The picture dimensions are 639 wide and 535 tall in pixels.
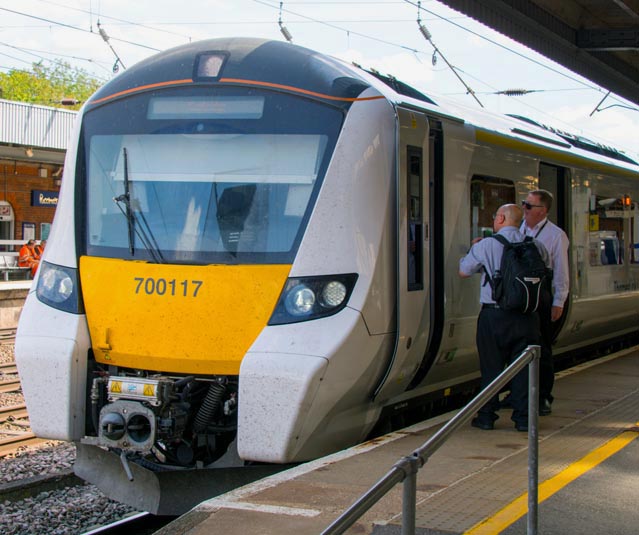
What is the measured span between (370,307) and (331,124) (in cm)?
118

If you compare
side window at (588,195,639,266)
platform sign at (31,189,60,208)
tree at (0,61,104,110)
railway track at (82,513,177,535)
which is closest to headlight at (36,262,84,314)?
railway track at (82,513,177,535)

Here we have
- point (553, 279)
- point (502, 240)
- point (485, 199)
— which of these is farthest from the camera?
point (485, 199)

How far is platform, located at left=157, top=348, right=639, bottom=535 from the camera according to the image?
4.48m

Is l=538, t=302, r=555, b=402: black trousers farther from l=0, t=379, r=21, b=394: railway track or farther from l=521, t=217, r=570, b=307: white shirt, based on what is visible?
l=0, t=379, r=21, b=394: railway track

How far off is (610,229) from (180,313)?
7.26 metres

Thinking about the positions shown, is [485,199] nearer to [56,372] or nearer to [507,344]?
[507,344]

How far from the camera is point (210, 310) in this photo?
572 cm

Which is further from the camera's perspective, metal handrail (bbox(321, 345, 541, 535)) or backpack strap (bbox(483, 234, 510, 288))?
backpack strap (bbox(483, 234, 510, 288))

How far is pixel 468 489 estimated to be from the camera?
5.05 meters

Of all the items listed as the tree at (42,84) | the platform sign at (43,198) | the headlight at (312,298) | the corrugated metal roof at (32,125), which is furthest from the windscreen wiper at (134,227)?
the tree at (42,84)

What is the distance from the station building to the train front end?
69.9ft

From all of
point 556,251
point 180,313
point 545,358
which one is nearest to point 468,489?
point 180,313

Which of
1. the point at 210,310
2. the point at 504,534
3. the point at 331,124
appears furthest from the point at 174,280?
the point at 504,534

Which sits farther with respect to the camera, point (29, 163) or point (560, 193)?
point (29, 163)
